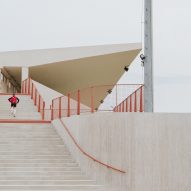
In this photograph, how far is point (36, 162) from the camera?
45.6ft

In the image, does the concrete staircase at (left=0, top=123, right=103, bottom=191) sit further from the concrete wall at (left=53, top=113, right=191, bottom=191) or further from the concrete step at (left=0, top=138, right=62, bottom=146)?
the concrete wall at (left=53, top=113, right=191, bottom=191)

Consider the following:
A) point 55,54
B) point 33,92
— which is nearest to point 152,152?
point 33,92

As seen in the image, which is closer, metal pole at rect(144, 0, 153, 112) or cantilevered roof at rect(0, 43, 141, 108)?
metal pole at rect(144, 0, 153, 112)

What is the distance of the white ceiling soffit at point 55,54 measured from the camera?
29234 millimetres

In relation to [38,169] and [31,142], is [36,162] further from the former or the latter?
[31,142]

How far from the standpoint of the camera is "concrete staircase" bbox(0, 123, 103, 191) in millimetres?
12250

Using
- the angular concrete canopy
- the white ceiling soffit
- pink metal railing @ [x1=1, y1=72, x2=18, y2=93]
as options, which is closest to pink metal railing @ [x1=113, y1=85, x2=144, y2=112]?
the angular concrete canopy

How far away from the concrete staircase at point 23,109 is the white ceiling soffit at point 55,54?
4.11 meters

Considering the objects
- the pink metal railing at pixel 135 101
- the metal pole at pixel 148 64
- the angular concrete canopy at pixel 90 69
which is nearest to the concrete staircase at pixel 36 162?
the pink metal railing at pixel 135 101

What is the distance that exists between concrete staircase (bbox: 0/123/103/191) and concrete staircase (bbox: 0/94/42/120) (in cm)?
485

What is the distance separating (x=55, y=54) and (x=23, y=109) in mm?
6663

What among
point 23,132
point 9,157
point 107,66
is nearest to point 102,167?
point 9,157

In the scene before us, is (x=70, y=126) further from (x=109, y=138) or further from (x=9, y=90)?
(x=9, y=90)

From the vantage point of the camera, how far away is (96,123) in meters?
12.7
